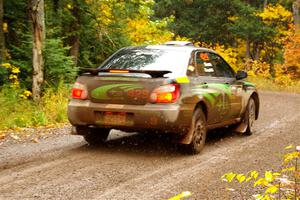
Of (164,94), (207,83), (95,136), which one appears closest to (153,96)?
(164,94)

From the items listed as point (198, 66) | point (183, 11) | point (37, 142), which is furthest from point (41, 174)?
point (183, 11)

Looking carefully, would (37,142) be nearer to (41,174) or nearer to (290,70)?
(41,174)

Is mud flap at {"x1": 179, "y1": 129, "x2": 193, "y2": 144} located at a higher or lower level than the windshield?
lower

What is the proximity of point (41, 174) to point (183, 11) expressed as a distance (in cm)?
3783

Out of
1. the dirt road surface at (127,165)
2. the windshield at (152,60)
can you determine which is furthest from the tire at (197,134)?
the windshield at (152,60)

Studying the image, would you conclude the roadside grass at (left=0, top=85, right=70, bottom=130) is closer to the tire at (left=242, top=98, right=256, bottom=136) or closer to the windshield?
the windshield

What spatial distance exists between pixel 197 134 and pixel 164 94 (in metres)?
0.99

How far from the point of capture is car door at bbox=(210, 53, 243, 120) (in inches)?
336

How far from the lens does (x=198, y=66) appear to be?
7988 millimetres

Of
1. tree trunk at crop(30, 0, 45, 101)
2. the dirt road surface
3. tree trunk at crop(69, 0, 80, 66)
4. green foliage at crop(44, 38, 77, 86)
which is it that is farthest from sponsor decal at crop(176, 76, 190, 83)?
tree trunk at crop(69, 0, 80, 66)

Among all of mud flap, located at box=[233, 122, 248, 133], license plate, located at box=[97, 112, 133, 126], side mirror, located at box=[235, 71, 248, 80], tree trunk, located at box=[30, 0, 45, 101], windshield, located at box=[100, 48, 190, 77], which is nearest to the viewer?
license plate, located at box=[97, 112, 133, 126]

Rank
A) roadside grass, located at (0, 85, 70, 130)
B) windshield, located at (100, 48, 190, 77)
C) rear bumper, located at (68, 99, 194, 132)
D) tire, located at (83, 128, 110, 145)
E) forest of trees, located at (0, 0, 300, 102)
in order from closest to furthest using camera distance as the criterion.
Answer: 1. rear bumper, located at (68, 99, 194, 132)
2. windshield, located at (100, 48, 190, 77)
3. tire, located at (83, 128, 110, 145)
4. roadside grass, located at (0, 85, 70, 130)
5. forest of trees, located at (0, 0, 300, 102)

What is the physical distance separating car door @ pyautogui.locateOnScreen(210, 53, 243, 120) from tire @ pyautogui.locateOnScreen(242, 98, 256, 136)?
0.47m

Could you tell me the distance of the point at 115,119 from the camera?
7.07 m
